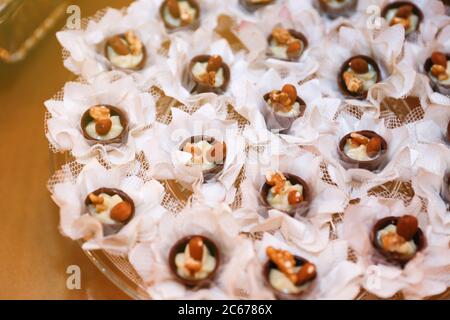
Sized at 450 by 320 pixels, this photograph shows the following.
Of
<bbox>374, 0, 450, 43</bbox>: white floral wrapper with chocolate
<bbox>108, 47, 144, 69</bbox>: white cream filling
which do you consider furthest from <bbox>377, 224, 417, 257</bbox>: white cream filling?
<bbox>108, 47, 144, 69</bbox>: white cream filling

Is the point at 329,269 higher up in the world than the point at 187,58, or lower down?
lower down

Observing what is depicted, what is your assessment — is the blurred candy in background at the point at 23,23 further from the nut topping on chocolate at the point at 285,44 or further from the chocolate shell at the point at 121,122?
the nut topping on chocolate at the point at 285,44

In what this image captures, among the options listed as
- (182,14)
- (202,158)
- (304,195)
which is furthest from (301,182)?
(182,14)

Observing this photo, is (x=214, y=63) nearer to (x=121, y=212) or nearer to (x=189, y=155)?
(x=189, y=155)

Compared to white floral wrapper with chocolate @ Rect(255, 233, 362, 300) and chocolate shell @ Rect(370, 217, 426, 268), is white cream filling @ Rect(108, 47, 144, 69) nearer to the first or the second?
white floral wrapper with chocolate @ Rect(255, 233, 362, 300)

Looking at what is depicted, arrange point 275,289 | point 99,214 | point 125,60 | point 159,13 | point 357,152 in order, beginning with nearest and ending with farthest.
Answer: point 275,289, point 99,214, point 357,152, point 125,60, point 159,13

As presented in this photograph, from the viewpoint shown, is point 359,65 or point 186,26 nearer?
point 359,65
